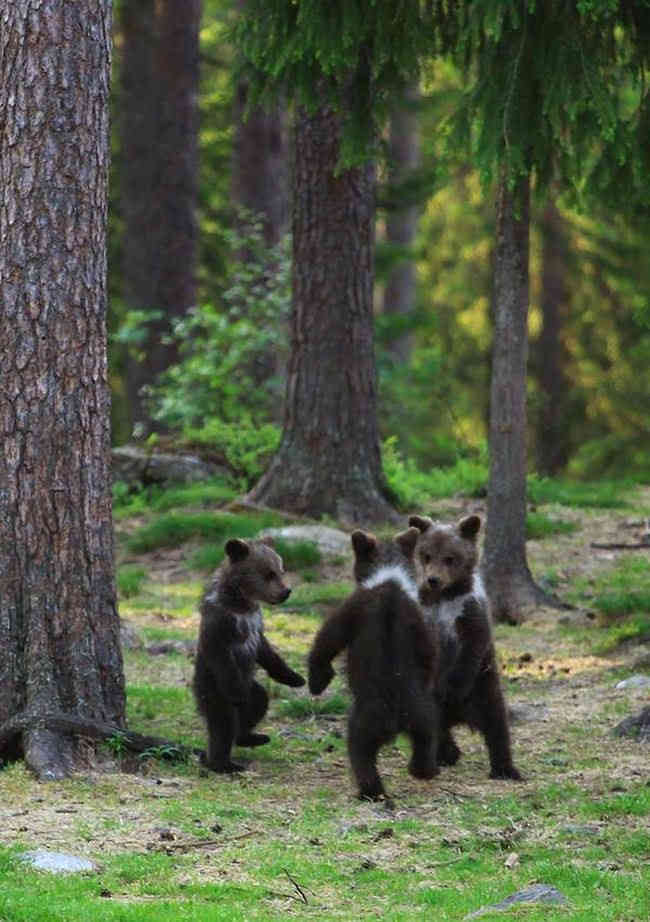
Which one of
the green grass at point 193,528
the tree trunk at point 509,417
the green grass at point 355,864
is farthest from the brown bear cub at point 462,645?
the green grass at point 193,528

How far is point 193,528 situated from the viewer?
17.2 metres

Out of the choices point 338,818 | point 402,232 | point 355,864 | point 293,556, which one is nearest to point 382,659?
point 338,818

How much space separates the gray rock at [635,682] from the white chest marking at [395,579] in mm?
3068

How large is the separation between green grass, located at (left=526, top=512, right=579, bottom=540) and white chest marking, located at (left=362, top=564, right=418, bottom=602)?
26.6 ft

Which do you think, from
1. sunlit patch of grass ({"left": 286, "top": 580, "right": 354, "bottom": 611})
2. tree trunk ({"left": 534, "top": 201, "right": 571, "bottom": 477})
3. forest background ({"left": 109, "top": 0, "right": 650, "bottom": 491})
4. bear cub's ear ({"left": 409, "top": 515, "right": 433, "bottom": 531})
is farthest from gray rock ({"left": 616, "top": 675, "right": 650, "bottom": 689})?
tree trunk ({"left": 534, "top": 201, "right": 571, "bottom": 477})

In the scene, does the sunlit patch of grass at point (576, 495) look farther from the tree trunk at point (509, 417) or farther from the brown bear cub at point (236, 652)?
the brown bear cub at point (236, 652)

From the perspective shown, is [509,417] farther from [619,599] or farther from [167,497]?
[167,497]

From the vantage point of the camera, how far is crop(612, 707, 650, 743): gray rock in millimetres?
10516

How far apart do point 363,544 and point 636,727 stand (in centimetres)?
238

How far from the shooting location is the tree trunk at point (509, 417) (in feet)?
45.6

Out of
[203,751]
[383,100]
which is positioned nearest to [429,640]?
[203,751]

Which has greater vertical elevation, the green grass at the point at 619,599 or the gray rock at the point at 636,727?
the green grass at the point at 619,599

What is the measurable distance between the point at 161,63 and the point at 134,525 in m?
10.0

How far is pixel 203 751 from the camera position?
10.1 metres
